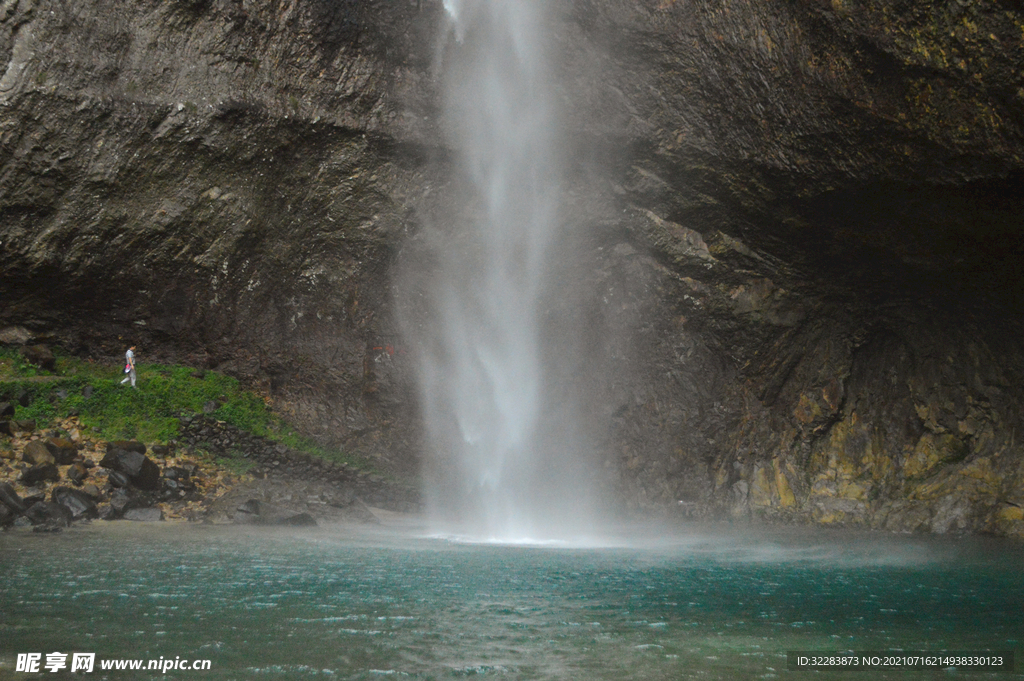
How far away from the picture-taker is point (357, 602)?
9734 millimetres

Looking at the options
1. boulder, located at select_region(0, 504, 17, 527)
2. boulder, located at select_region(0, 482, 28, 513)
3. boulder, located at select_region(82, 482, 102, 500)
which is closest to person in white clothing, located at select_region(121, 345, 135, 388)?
boulder, located at select_region(82, 482, 102, 500)

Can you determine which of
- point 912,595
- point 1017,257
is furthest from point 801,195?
point 912,595

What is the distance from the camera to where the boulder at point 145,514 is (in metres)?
17.2

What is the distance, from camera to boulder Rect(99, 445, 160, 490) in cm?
1819

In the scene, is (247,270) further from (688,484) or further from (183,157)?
(688,484)

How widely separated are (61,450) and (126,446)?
1.38 metres

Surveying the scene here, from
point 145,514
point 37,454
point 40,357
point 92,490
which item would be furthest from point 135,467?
point 40,357

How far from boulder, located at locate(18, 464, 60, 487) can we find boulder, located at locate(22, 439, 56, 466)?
193 mm

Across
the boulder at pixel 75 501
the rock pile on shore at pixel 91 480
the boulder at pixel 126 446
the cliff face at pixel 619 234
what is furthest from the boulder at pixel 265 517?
the cliff face at pixel 619 234

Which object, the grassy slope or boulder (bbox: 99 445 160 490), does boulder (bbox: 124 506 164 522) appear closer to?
boulder (bbox: 99 445 160 490)

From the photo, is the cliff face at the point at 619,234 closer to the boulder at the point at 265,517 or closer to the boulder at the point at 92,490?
the boulder at the point at 265,517

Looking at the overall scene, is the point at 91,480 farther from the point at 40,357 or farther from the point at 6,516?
the point at 40,357

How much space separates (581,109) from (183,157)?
11.6m

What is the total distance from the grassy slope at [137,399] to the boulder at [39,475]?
220cm
